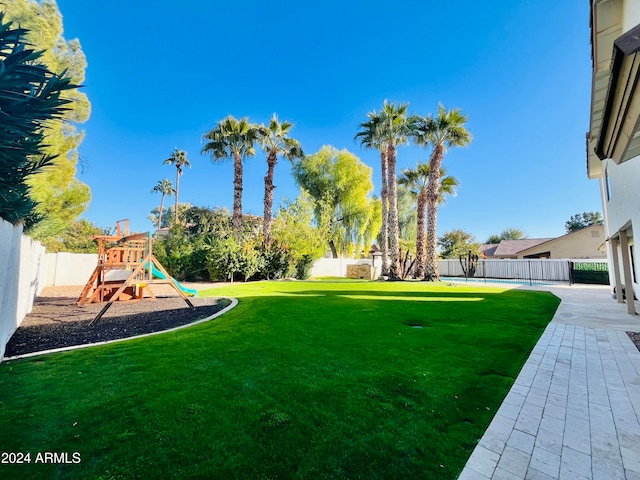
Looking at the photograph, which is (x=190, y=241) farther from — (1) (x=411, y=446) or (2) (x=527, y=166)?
(2) (x=527, y=166)

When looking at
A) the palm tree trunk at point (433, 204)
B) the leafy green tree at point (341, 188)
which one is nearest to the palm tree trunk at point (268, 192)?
the leafy green tree at point (341, 188)

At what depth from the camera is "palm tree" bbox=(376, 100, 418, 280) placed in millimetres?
19703

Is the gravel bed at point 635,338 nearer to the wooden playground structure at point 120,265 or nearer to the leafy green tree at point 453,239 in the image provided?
the wooden playground structure at point 120,265

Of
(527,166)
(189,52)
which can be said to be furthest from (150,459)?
(527,166)

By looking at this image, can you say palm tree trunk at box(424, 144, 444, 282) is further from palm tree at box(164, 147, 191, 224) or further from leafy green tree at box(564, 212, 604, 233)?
leafy green tree at box(564, 212, 604, 233)

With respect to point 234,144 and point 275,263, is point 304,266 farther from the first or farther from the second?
point 234,144

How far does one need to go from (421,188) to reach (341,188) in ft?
26.4

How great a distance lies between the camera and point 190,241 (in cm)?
1925

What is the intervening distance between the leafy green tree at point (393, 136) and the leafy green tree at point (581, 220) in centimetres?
4682

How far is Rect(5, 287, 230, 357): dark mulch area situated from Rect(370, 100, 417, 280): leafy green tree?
43.8 ft

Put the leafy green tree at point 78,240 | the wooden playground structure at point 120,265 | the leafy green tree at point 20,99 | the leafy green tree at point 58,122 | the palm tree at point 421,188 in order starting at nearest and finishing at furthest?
the leafy green tree at point 20,99, the wooden playground structure at point 120,265, the leafy green tree at point 58,122, the leafy green tree at point 78,240, the palm tree at point 421,188

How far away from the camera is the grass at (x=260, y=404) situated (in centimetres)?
206

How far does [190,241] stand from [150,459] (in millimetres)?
18941

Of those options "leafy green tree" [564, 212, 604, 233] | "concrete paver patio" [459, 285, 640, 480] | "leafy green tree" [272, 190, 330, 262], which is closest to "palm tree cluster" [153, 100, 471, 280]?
"leafy green tree" [272, 190, 330, 262]
